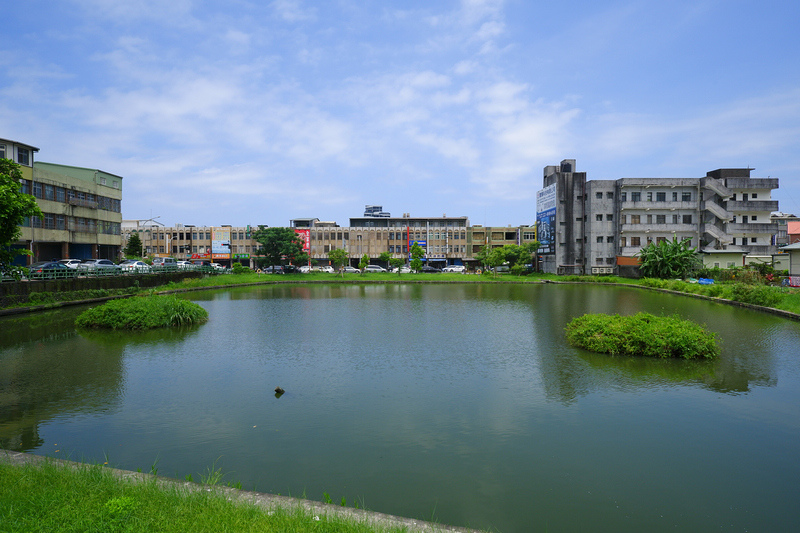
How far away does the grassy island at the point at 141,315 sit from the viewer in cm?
2445

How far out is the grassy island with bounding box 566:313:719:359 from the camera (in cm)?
1766

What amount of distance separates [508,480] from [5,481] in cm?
777

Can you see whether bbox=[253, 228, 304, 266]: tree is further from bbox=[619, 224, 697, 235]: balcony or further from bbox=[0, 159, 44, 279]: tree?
bbox=[0, 159, 44, 279]: tree

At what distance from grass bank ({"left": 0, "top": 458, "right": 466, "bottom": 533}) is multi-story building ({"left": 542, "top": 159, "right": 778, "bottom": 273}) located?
72824mm

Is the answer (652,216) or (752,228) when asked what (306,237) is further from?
(752,228)

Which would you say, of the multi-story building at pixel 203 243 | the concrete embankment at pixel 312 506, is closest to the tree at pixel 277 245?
the multi-story building at pixel 203 243

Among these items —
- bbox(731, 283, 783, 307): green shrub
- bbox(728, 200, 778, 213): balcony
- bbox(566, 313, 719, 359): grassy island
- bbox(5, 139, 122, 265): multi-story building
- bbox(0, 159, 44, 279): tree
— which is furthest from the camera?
bbox(728, 200, 778, 213): balcony

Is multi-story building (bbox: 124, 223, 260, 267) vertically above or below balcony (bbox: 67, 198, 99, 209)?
below

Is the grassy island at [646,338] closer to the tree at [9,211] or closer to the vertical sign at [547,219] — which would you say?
the tree at [9,211]

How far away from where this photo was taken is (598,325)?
19.7m

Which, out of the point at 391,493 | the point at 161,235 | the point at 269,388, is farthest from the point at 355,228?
the point at 391,493

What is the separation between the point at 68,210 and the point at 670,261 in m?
73.6

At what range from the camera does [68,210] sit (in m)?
57.4

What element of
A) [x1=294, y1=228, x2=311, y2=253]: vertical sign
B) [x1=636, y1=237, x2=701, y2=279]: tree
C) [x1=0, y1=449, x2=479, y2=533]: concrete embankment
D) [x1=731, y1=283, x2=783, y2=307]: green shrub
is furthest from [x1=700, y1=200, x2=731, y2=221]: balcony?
[x1=0, y1=449, x2=479, y2=533]: concrete embankment
